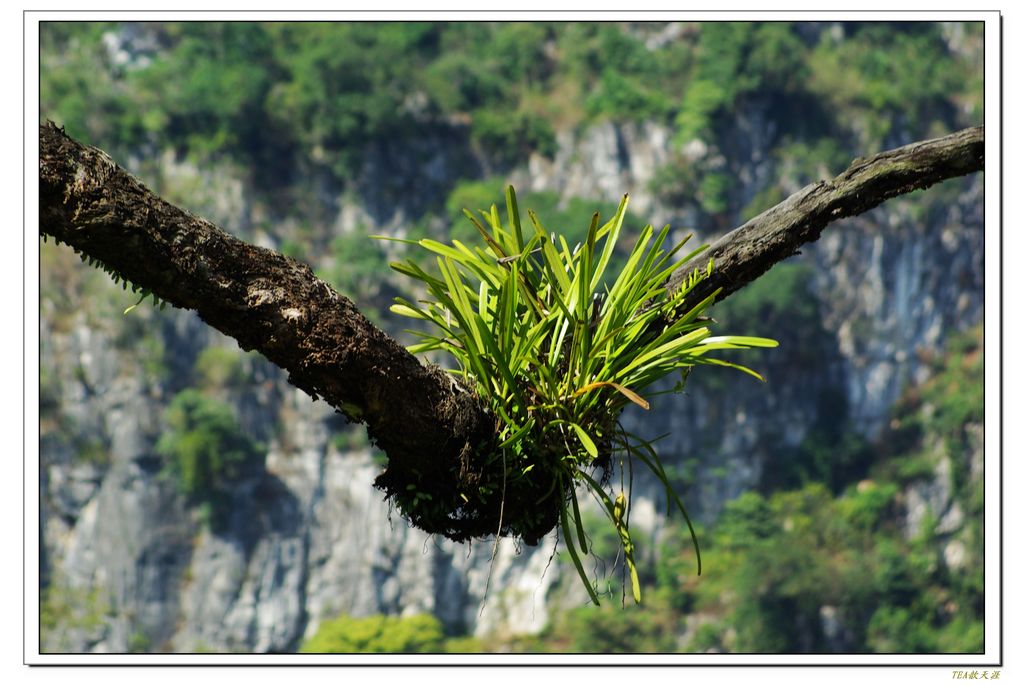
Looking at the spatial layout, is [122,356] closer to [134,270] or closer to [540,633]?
[540,633]

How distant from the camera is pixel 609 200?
150ft

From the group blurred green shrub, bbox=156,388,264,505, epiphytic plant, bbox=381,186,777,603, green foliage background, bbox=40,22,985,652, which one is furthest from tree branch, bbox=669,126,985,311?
blurred green shrub, bbox=156,388,264,505

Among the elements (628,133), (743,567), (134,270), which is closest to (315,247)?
(628,133)

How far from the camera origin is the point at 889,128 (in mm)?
47281

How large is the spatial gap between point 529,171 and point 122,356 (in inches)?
643

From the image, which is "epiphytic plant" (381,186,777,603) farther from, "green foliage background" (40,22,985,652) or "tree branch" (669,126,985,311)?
"green foliage background" (40,22,985,652)

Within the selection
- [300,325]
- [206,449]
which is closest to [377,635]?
[206,449]

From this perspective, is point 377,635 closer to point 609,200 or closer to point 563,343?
point 609,200

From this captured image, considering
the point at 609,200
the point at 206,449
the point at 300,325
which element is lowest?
the point at 300,325

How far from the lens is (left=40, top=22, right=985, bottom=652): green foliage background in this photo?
136 ft

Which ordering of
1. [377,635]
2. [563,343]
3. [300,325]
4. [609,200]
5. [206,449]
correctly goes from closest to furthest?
[300,325] < [563,343] < [377,635] < [206,449] < [609,200]

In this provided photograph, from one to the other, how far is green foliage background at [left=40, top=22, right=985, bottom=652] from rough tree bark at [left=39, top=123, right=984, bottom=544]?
38814 mm

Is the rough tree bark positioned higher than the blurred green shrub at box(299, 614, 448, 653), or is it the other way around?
the rough tree bark

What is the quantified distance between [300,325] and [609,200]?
44.8 meters
